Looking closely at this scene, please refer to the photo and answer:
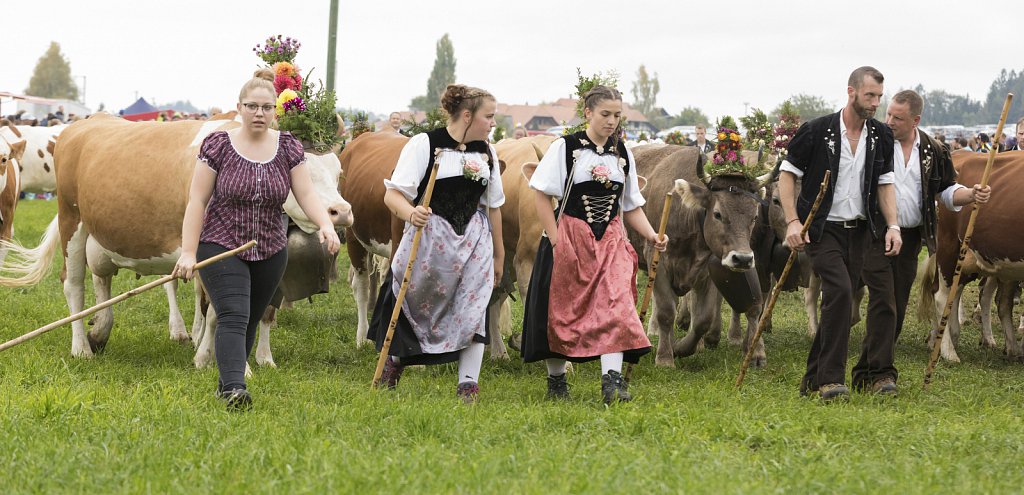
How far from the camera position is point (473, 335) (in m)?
6.99

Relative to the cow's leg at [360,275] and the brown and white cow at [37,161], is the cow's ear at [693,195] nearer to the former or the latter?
the cow's leg at [360,275]

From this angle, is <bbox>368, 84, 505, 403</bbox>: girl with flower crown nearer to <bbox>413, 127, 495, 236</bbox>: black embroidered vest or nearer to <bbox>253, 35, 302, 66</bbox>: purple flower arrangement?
<bbox>413, 127, 495, 236</bbox>: black embroidered vest

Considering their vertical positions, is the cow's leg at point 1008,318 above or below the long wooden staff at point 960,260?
below

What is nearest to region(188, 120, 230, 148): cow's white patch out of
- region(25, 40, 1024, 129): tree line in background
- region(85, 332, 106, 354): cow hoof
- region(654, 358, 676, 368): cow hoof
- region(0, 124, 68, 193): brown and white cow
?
region(85, 332, 106, 354): cow hoof

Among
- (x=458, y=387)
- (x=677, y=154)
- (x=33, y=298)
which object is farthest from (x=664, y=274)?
(x=33, y=298)

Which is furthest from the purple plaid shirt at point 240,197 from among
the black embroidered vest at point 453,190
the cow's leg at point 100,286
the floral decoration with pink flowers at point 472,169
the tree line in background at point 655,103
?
the tree line in background at point 655,103

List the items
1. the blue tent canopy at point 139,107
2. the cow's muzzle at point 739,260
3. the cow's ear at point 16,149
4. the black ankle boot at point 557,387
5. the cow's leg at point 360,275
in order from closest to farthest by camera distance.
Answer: the black ankle boot at point 557,387
the cow's muzzle at point 739,260
the cow's leg at point 360,275
the cow's ear at point 16,149
the blue tent canopy at point 139,107

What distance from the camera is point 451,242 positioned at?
6.98 metres

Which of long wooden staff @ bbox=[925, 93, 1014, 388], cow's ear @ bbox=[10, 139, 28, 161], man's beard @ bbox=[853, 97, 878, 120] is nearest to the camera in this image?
man's beard @ bbox=[853, 97, 878, 120]

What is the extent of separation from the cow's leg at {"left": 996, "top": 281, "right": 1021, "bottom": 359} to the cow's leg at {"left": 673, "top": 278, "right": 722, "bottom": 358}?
2.64 meters

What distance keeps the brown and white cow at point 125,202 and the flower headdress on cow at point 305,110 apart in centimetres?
24

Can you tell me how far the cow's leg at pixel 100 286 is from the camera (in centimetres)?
874

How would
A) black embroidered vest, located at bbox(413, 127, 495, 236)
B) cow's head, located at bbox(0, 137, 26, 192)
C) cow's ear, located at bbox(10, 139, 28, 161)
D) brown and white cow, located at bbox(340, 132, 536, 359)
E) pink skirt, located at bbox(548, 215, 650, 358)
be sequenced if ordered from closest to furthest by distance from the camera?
pink skirt, located at bbox(548, 215, 650, 358) → black embroidered vest, located at bbox(413, 127, 495, 236) → brown and white cow, located at bbox(340, 132, 536, 359) → cow's head, located at bbox(0, 137, 26, 192) → cow's ear, located at bbox(10, 139, 28, 161)

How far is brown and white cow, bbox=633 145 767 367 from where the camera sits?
8.68m
